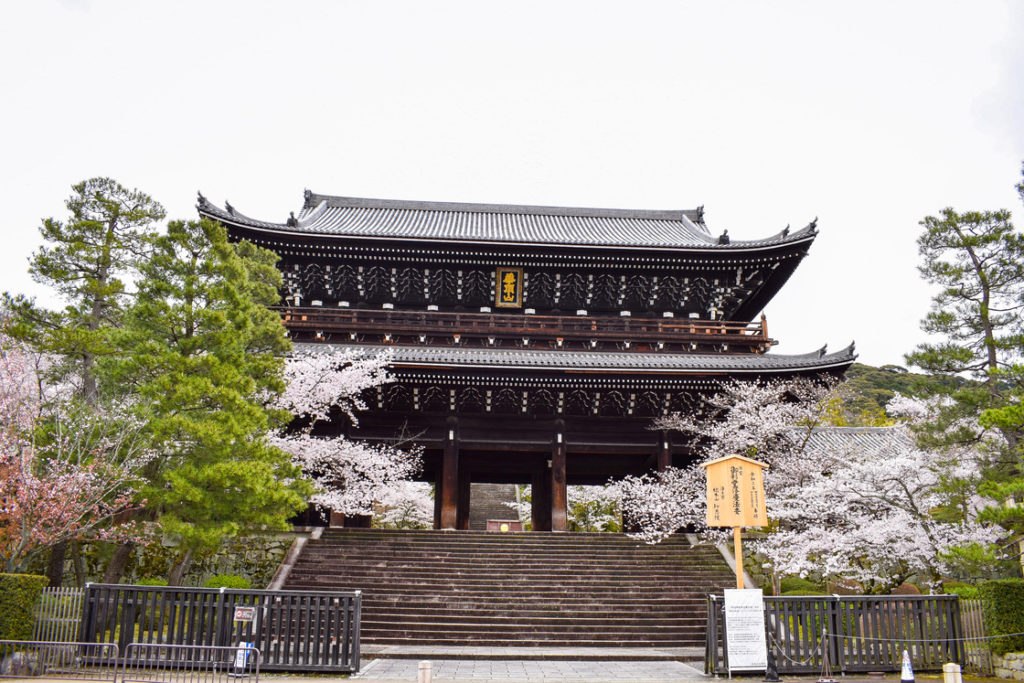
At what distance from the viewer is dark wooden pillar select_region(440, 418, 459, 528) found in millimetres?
18844

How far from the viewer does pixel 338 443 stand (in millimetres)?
17672

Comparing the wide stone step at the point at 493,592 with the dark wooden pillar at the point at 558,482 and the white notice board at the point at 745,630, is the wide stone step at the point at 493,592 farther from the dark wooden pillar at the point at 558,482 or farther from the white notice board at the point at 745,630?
the white notice board at the point at 745,630

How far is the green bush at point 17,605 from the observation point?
9.73m

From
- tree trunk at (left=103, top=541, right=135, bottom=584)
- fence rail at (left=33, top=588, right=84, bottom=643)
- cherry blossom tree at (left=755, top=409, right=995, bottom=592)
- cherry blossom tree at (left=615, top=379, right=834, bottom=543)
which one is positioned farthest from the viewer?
cherry blossom tree at (left=615, top=379, right=834, bottom=543)

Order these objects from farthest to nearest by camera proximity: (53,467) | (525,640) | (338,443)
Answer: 1. (338,443)
2. (525,640)
3. (53,467)

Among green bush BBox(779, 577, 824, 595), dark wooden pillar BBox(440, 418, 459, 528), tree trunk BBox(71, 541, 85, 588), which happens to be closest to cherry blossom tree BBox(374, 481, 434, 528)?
dark wooden pillar BBox(440, 418, 459, 528)

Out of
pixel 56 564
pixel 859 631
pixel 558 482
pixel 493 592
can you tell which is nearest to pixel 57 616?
pixel 56 564

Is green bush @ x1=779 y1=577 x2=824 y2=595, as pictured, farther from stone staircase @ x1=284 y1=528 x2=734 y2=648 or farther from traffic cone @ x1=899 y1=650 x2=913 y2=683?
traffic cone @ x1=899 y1=650 x2=913 y2=683

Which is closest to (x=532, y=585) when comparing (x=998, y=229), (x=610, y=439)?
(x=610, y=439)

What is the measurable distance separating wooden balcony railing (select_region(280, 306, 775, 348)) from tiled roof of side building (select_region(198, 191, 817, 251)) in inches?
137

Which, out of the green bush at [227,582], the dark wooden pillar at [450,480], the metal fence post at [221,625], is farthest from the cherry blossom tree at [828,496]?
the metal fence post at [221,625]

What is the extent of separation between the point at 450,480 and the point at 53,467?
992 centimetres

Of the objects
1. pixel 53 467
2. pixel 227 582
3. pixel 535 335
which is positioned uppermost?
pixel 535 335

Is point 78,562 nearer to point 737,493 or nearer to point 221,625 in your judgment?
point 221,625
